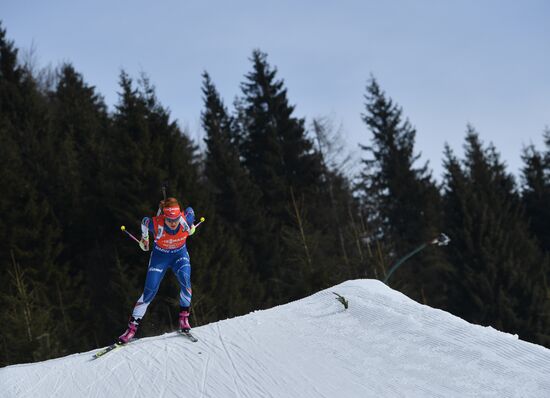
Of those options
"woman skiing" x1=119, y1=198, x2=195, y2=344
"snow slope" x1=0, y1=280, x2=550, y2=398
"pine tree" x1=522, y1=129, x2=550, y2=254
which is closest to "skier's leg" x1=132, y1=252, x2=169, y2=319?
"woman skiing" x1=119, y1=198, x2=195, y2=344

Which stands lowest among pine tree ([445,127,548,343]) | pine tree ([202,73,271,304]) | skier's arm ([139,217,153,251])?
pine tree ([445,127,548,343])

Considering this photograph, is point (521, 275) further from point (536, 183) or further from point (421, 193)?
point (536, 183)

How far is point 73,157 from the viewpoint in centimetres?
2547

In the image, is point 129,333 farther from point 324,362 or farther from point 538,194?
point 538,194

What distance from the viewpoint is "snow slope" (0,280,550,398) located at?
524 cm

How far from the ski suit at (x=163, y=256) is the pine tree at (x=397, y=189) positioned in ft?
81.7

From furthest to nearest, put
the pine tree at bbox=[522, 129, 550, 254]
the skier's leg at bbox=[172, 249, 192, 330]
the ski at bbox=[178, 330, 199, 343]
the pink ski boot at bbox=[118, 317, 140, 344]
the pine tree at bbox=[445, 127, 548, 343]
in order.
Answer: the pine tree at bbox=[522, 129, 550, 254]
the pine tree at bbox=[445, 127, 548, 343]
the skier's leg at bbox=[172, 249, 192, 330]
the pink ski boot at bbox=[118, 317, 140, 344]
the ski at bbox=[178, 330, 199, 343]

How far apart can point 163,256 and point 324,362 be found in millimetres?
3529

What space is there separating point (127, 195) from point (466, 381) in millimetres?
16664

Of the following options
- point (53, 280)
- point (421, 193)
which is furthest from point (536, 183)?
point (53, 280)

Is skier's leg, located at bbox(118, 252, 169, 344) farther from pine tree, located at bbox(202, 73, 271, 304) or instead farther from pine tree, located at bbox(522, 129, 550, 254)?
pine tree, located at bbox(522, 129, 550, 254)

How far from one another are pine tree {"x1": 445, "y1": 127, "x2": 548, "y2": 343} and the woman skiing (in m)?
20.0

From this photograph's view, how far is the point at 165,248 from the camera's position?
27.4ft

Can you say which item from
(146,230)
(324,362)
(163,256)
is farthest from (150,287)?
(324,362)
